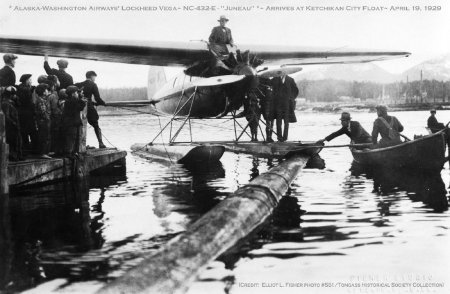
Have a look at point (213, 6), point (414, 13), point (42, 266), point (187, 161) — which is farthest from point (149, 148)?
point (42, 266)

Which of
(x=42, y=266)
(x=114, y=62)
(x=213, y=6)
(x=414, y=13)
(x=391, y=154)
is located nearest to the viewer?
(x=42, y=266)

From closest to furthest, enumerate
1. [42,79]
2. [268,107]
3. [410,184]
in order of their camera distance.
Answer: [410,184] → [42,79] → [268,107]

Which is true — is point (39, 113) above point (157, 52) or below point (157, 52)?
below

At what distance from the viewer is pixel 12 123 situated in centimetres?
689

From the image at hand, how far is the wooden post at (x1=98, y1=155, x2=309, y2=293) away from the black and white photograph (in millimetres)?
14

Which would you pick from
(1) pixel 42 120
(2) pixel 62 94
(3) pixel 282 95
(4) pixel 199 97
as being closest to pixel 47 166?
(1) pixel 42 120

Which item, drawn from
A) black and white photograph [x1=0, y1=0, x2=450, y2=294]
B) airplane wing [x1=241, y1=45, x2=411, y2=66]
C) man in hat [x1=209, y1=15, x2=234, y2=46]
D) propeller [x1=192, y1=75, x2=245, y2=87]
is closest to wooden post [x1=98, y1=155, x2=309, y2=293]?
black and white photograph [x1=0, y1=0, x2=450, y2=294]

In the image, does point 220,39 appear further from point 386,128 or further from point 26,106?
point 26,106

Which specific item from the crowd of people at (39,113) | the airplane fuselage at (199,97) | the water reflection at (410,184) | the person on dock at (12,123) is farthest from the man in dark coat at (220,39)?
the person on dock at (12,123)

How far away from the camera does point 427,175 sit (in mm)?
7625

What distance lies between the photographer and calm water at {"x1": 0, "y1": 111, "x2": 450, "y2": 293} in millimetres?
3209

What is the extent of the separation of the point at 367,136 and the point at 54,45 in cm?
696

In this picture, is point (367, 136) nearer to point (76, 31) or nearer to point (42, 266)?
point (76, 31)

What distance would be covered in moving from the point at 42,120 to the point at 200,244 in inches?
207
